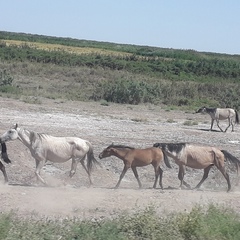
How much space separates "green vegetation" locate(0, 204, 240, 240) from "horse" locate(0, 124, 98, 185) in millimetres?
4520

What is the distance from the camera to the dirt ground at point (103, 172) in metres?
13.0

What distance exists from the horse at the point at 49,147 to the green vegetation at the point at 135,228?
4.52 m

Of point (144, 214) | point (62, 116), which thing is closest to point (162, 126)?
point (62, 116)

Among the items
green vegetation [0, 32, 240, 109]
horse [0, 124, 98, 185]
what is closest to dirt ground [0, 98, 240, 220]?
horse [0, 124, 98, 185]

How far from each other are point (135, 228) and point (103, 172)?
7865 millimetres

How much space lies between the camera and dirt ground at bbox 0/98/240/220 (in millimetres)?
13031

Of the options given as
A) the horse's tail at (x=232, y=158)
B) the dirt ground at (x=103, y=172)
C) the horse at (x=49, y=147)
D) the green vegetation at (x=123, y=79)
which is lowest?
the green vegetation at (x=123, y=79)

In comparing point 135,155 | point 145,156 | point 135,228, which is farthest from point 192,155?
point 135,228

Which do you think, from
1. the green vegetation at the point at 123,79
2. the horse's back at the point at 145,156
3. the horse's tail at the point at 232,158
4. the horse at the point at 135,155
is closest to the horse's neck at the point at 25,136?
the horse at the point at 135,155

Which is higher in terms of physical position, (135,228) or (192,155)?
(192,155)

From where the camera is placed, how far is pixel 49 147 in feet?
51.6

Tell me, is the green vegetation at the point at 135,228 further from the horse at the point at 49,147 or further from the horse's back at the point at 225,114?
the horse's back at the point at 225,114

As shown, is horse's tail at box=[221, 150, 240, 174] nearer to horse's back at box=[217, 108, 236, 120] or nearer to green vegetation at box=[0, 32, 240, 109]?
horse's back at box=[217, 108, 236, 120]

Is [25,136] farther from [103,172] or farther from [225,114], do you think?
[225,114]
